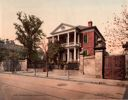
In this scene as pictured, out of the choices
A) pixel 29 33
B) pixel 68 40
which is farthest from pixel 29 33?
pixel 68 40

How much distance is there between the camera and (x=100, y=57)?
22.5m

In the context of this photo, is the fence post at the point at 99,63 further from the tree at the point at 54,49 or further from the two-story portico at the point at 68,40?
the two-story portico at the point at 68,40

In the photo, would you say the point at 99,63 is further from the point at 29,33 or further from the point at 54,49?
the point at 29,33

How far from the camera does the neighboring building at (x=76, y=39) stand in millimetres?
44250

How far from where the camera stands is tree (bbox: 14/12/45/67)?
5099 centimetres

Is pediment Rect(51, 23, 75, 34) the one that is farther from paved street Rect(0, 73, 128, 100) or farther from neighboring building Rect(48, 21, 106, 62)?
paved street Rect(0, 73, 128, 100)

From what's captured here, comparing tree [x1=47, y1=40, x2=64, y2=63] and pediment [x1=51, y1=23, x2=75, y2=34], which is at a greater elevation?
pediment [x1=51, y1=23, x2=75, y2=34]

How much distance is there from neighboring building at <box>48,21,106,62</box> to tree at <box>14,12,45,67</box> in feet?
13.8

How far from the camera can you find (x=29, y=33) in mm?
51688

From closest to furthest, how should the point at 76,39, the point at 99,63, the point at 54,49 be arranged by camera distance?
the point at 99,63 < the point at 54,49 < the point at 76,39

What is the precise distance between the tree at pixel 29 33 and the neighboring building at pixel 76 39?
4214 millimetres

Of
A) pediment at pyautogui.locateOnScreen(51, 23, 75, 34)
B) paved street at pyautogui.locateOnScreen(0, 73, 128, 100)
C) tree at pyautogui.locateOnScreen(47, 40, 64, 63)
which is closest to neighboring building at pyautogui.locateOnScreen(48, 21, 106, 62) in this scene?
pediment at pyautogui.locateOnScreen(51, 23, 75, 34)

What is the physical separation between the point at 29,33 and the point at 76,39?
10905 mm

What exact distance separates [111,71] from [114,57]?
1.27 metres
